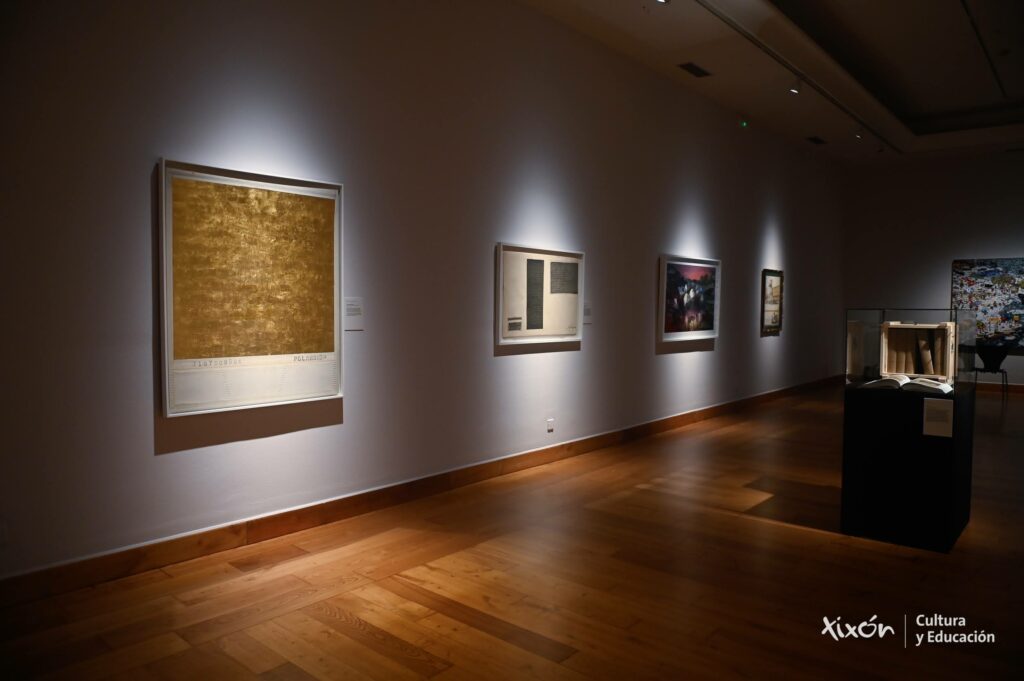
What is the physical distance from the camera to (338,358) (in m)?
5.48

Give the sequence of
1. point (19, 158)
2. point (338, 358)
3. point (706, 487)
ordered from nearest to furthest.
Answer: point (19, 158)
point (338, 358)
point (706, 487)

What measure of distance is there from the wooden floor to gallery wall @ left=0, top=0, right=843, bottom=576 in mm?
563

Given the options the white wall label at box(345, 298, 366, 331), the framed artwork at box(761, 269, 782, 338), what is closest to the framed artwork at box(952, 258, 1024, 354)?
the framed artwork at box(761, 269, 782, 338)

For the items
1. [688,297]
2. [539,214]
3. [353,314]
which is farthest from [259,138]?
[688,297]

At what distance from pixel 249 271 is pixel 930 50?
9212 millimetres

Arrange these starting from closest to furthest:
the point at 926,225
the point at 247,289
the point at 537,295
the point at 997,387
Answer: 1. the point at 247,289
2. the point at 537,295
3. the point at 997,387
4. the point at 926,225

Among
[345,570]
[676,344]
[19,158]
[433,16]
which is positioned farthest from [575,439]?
[19,158]

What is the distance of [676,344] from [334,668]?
7.41m

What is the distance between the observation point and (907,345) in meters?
5.65

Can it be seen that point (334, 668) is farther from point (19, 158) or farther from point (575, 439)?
point (575, 439)

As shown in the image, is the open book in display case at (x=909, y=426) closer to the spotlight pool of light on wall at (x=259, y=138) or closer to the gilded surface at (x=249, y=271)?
the gilded surface at (x=249, y=271)

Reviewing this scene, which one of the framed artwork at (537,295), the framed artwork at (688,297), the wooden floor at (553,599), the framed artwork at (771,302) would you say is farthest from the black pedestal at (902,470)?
the framed artwork at (771,302)

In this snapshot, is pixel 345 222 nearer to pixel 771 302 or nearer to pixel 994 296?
pixel 771 302

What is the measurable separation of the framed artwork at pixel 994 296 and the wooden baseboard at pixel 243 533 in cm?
1069
